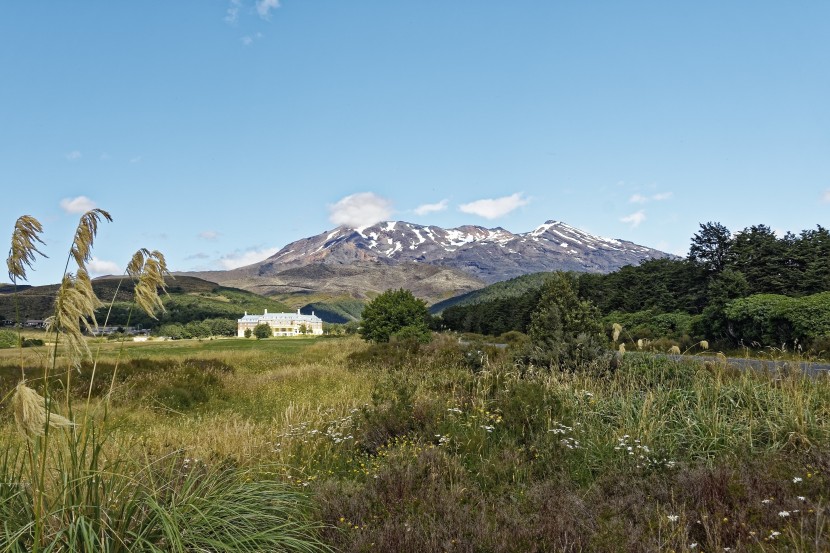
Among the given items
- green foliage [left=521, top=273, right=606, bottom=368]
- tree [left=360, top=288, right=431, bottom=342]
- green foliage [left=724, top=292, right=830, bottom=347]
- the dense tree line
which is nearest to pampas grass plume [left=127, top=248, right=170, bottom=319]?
green foliage [left=521, top=273, right=606, bottom=368]

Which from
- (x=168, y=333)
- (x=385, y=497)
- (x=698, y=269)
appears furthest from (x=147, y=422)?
(x=168, y=333)

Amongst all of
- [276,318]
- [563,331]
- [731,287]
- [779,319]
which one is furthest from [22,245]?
[276,318]

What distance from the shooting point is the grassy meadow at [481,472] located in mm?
3617

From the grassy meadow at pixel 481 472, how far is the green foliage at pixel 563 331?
956 mm

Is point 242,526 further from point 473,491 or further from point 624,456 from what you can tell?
point 624,456

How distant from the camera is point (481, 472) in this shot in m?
5.71

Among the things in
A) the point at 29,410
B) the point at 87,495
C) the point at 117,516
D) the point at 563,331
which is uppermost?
the point at 563,331

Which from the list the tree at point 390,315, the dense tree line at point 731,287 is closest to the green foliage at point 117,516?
the dense tree line at point 731,287

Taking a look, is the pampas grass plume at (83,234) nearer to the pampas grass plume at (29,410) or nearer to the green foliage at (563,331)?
the pampas grass plume at (29,410)

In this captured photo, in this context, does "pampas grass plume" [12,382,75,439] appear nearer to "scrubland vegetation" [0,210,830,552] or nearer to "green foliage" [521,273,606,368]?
"scrubland vegetation" [0,210,830,552]

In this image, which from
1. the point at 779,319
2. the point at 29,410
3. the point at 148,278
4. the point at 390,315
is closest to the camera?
the point at 29,410

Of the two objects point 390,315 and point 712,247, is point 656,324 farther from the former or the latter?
point 390,315

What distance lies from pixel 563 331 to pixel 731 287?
22426 mm

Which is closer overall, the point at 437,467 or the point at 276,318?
the point at 437,467
